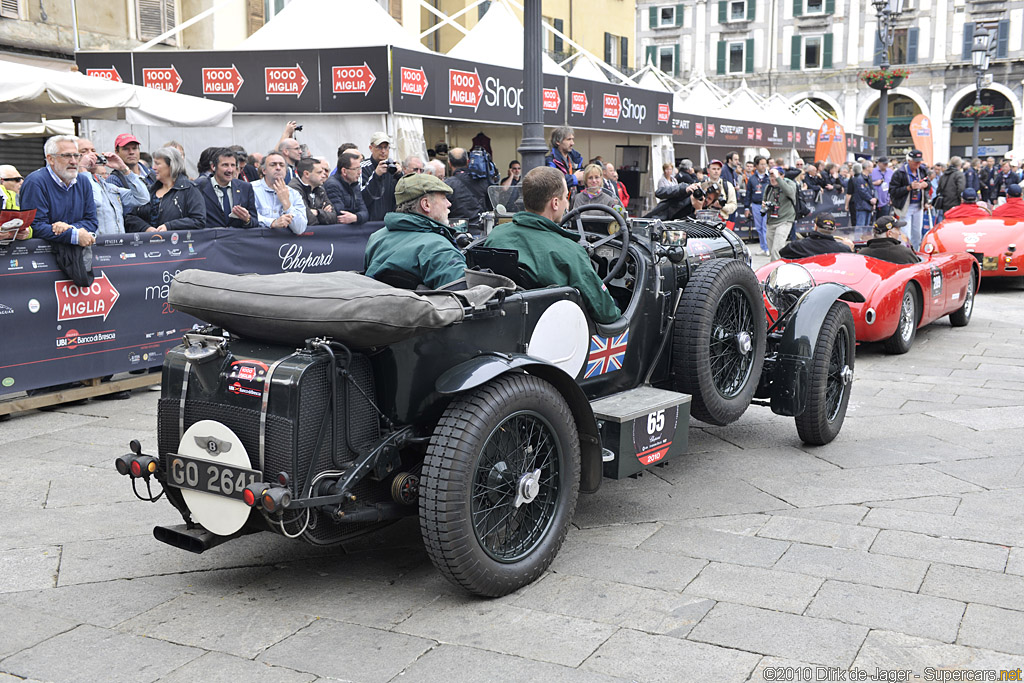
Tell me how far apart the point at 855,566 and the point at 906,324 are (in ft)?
19.8

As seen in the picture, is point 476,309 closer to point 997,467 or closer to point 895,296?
point 997,467

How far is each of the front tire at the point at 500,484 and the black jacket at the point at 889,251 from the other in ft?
21.8

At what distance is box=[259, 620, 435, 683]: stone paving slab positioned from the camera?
128 inches

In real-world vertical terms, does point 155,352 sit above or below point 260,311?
below

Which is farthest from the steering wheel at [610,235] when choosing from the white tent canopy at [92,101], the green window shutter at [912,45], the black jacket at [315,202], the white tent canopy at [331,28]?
the green window shutter at [912,45]

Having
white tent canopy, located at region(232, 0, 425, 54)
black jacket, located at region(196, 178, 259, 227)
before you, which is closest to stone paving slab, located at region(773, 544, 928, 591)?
black jacket, located at region(196, 178, 259, 227)

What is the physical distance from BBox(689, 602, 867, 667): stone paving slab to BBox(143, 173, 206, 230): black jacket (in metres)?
6.05

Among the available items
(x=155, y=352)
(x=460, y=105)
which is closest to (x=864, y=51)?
(x=460, y=105)

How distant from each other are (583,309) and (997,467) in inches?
113

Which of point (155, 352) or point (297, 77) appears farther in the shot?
point (297, 77)

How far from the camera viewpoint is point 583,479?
445cm

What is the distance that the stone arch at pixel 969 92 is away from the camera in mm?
59344

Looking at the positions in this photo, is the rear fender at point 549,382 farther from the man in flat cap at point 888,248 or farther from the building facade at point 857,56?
the building facade at point 857,56

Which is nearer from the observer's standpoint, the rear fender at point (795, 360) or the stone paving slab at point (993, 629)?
the stone paving slab at point (993, 629)
